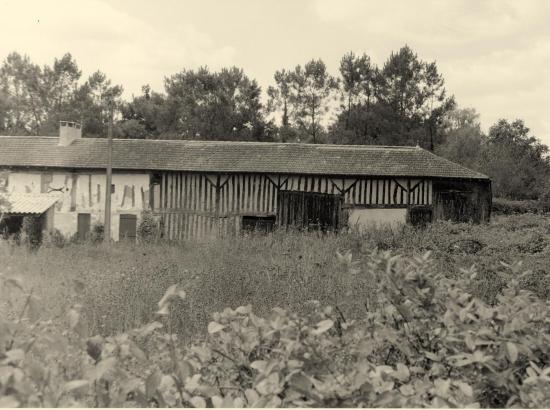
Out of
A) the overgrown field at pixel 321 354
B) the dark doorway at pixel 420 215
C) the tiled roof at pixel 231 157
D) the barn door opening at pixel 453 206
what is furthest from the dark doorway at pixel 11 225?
the overgrown field at pixel 321 354

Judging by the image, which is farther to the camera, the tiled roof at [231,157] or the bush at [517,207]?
the bush at [517,207]

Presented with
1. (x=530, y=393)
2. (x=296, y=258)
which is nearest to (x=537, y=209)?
(x=296, y=258)

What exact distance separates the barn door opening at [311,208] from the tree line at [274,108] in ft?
60.3

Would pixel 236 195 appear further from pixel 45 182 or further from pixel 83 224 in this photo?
pixel 45 182

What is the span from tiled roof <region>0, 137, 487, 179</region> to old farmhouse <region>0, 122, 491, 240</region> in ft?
0.13

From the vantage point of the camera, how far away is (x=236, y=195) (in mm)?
17391

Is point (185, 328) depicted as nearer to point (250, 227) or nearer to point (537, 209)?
point (250, 227)

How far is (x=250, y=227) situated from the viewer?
17.0 metres

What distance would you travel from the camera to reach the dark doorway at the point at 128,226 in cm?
1769

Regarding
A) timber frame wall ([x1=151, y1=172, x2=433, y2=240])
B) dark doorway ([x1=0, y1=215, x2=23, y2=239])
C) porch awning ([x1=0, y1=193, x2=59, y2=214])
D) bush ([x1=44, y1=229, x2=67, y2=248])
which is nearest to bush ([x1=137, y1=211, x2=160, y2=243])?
timber frame wall ([x1=151, y1=172, x2=433, y2=240])

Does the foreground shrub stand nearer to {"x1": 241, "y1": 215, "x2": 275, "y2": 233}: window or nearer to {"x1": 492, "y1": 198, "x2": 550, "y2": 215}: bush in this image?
{"x1": 241, "y1": 215, "x2": 275, "y2": 233}: window

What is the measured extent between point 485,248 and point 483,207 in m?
7.78

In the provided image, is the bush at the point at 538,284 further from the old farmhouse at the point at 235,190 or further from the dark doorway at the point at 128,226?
the dark doorway at the point at 128,226

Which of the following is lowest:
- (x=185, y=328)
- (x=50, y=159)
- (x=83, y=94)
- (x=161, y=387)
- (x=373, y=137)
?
(x=185, y=328)
